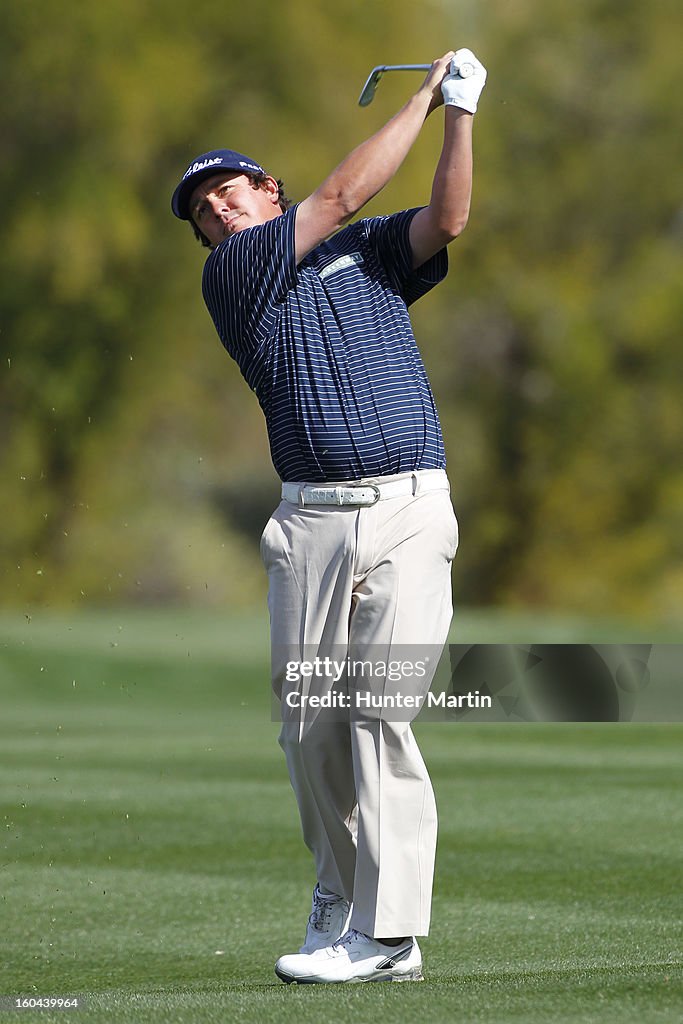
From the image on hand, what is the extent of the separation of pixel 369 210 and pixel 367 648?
15114 mm

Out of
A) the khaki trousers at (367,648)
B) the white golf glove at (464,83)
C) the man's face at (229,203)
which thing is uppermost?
the white golf glove at (464,83)

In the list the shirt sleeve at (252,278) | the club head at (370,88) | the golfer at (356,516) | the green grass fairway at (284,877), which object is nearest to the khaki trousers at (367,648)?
the golfer at (356,516)

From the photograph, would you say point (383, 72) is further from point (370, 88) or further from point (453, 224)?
point (453, 224)

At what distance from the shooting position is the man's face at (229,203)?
11.8 feet

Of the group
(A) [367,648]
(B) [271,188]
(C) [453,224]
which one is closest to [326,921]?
(A) [367,648]

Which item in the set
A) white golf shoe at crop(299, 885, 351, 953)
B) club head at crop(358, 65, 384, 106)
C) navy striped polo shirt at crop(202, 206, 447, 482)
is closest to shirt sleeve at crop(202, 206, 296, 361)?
navy striped polo shirt at crop(202, 206, 447, 482)

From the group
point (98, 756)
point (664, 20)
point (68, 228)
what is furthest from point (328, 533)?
point (664, 20)

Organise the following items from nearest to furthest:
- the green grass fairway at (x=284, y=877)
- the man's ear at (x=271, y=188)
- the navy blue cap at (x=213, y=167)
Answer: the green grass fairway at (x=284, y=877) < the navy blue cap at (x=213, y=167) < the man's ear at (x=271, y=188)

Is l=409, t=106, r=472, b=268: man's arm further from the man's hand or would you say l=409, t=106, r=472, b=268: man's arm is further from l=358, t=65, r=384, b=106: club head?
l=358, t=65, r=384, b=106: club head

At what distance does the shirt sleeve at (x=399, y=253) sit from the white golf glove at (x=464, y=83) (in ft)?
0.83

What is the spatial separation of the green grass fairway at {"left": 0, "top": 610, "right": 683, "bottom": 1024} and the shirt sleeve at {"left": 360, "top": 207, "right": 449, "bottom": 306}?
4.63 ft

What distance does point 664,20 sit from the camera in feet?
73.8

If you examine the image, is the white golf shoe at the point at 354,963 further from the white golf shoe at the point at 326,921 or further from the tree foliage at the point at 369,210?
the tree foliage at the point at 369,210

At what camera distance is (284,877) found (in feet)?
16.2
